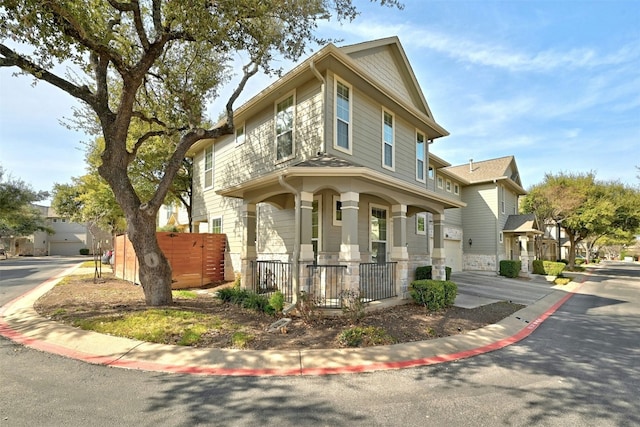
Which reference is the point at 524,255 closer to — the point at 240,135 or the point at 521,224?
the point at 521,224

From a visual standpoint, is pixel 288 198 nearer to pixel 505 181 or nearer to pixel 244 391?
pixel 244 391

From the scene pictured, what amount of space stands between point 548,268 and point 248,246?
20501mm

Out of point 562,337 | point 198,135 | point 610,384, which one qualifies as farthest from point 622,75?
point 198,135

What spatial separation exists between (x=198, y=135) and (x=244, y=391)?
6535 mm

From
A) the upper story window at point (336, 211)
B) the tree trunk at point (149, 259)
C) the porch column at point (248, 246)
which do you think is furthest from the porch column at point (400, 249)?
the tree trunk at point (149, 259)

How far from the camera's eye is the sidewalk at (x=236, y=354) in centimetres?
467

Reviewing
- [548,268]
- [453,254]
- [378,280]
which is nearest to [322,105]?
[378,280]

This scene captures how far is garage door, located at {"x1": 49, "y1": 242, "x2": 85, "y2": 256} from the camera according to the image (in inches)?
1912

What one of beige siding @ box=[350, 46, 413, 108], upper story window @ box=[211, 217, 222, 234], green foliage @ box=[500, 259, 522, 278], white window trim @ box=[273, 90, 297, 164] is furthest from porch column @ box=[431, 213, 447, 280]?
green foliage @ box=[500, 259, 522, 278]

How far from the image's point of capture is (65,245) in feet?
161

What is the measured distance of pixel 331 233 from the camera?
920 centimetres

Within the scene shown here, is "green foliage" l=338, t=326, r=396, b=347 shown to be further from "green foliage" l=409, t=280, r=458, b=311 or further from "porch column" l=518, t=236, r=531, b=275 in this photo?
"porch column" l=518, t=236, r=531, b=275

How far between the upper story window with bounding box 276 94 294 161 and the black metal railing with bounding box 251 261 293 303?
345cm

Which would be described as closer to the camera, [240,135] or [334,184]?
[334,184]
